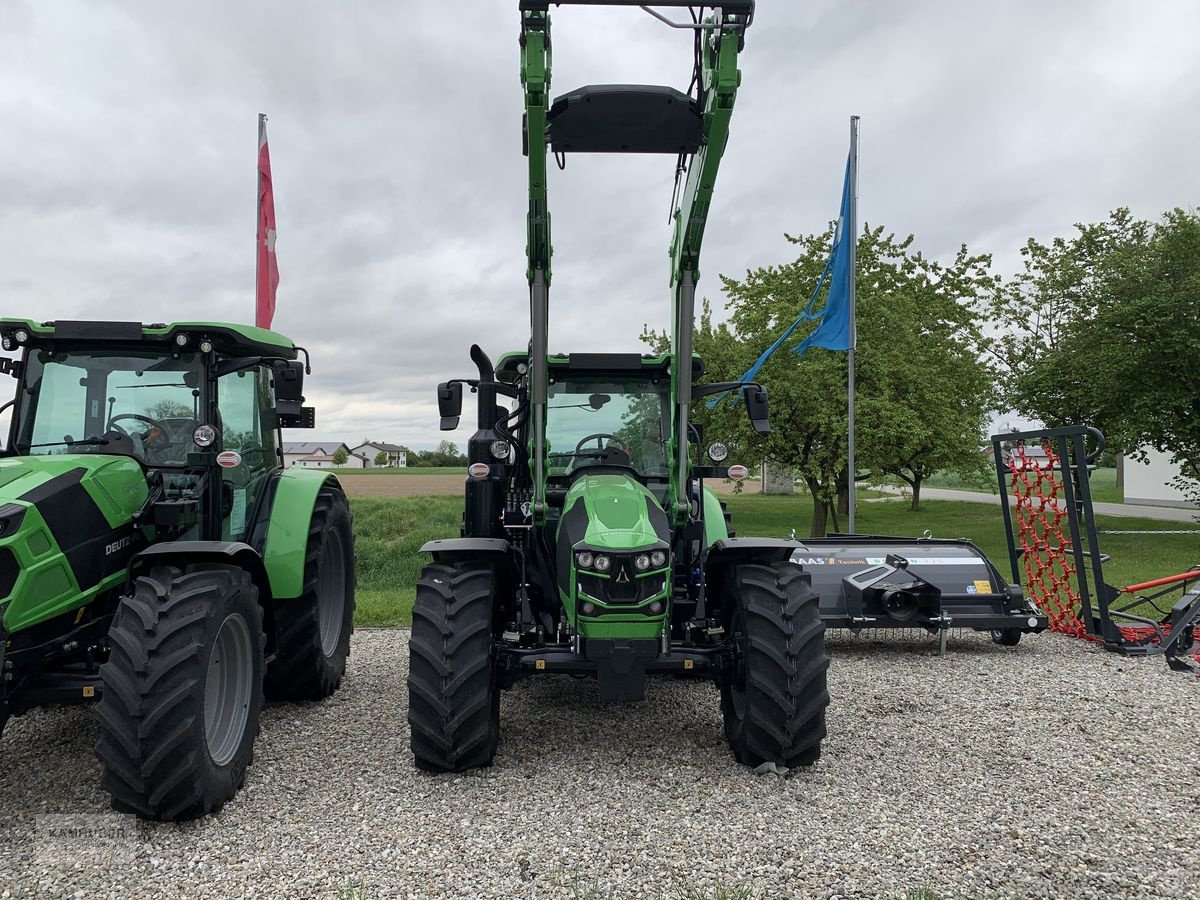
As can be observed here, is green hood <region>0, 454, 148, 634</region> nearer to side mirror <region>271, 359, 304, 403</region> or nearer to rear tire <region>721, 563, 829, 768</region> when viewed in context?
side mirror <region>271, 359, 304, 403</region>

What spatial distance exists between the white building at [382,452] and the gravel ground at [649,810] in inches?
3160

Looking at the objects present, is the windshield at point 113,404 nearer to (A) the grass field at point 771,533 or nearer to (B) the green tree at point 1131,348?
(A) the grass field at point 771,533

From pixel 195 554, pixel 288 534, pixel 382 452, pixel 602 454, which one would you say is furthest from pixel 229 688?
pixel 382 452

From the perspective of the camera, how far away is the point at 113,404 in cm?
470

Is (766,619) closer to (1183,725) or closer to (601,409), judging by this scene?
(601,409)

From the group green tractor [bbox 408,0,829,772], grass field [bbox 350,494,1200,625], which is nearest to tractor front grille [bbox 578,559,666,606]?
green tractor [bbox 408,0,829,772]

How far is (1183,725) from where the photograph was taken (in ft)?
17.8

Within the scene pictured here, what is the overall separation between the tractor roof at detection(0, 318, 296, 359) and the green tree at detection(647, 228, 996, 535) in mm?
12621

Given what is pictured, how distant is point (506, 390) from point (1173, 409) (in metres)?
15.4

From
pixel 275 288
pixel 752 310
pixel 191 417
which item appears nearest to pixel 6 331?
pixel 191 417

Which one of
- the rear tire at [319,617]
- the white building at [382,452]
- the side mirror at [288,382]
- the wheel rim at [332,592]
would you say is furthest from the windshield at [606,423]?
the white building at [382,452]

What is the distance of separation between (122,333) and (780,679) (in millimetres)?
4042

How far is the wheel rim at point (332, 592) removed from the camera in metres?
6.10

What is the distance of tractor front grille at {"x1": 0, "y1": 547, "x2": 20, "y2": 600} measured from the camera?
350 cm
